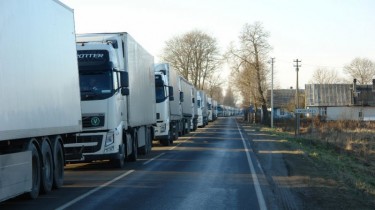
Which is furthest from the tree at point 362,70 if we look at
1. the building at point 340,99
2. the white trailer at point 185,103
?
the white trailer at point 185,103

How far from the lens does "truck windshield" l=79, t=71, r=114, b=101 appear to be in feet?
55.5

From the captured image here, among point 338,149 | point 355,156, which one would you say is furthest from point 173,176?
point 338,149

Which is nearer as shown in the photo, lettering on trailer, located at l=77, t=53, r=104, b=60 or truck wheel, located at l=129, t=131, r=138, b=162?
lettering on trailer, located at l=77, t=53, r=104, b=60

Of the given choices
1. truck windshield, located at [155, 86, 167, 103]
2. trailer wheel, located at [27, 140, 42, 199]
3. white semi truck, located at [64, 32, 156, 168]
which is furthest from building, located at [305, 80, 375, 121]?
trailer wheel, located at [27, 140, 42, 199]

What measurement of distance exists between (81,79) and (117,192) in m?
5.67

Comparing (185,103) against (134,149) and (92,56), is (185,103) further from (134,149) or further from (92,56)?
(92,56)

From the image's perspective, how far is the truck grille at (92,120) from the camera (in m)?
16.8

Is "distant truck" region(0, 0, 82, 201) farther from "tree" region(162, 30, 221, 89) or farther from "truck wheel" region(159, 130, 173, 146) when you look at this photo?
"tree" region(162, 30, 221, 89)

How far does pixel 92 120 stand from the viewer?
1686cm

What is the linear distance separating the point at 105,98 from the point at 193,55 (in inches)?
2728

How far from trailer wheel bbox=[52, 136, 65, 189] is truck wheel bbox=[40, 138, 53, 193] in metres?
0.25

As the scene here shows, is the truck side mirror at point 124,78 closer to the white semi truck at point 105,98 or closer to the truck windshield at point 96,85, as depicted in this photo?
the white semi truck at point 105,98

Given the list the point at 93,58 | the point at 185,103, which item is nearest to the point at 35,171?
the point at 93,58

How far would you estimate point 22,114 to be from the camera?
32.9 feet
